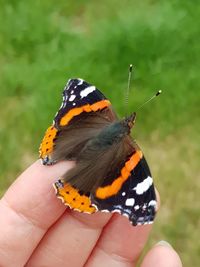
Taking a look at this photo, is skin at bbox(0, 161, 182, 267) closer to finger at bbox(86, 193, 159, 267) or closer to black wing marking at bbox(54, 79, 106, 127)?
finger at bbox(86, 193, 159, 267)

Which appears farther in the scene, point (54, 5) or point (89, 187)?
point (54, 5)

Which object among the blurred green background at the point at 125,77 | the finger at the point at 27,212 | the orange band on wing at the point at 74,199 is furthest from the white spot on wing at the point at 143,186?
the blurred green background at the point at 125,77

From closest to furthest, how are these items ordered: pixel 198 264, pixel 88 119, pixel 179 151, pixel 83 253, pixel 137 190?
pixel 137 190
pixel 83 253
pixel 88 119
pixel 198 264
pixel 179 151

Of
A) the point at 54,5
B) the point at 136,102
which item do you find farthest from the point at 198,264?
the point at 54,5

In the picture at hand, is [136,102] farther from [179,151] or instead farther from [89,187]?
[89,187]

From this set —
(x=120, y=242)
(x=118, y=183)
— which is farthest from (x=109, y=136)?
(x=120, y=242)

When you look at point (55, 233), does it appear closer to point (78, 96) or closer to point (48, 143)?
point (48, 143)

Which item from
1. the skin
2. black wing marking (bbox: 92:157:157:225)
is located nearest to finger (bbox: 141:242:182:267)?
the skin
